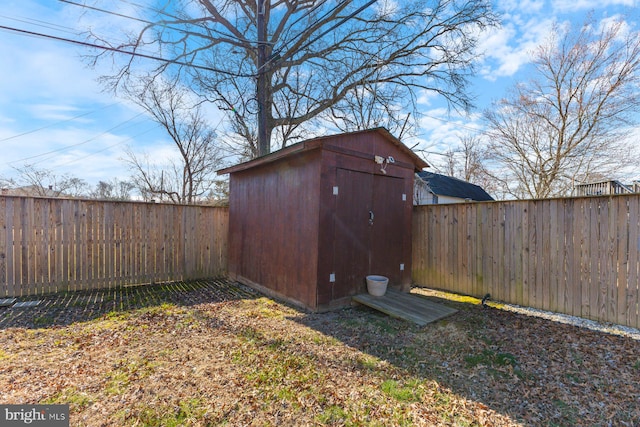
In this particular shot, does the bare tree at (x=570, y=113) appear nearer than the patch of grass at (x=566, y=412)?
No

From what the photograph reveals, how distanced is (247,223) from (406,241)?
3213mm

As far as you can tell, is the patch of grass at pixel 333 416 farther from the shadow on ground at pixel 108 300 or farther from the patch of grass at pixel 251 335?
the shadow on ground at pixel 108 300

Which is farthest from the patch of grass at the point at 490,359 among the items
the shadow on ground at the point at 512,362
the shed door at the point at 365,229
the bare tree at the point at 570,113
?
the bare tree at the point at 570,113

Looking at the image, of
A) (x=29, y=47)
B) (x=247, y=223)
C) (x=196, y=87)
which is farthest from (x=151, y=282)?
(x=196, y=87)

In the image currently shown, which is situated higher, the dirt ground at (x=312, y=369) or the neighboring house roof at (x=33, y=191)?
the neighboring house roof at (x=33, y=191)

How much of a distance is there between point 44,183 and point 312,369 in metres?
13.8

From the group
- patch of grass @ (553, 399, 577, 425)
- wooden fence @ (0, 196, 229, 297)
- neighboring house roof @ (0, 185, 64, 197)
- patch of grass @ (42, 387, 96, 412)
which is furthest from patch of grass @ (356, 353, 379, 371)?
neighboring house roof @ (0, 185, 64, 197)

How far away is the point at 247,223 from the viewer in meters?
5.80

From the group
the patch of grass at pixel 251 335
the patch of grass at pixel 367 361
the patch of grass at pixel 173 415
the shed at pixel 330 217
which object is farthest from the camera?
the shed at pixel 330 217

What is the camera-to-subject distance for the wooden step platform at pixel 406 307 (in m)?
3.66

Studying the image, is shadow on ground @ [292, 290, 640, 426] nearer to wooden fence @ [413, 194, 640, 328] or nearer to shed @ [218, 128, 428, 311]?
wooden fence @ [413, 194, 640, 328]

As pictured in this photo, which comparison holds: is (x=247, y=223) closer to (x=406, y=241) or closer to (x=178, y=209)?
(x=178, y=209)

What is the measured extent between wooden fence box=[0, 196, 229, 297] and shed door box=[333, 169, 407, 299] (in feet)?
11.7

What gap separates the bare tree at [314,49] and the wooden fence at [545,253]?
5.30m
